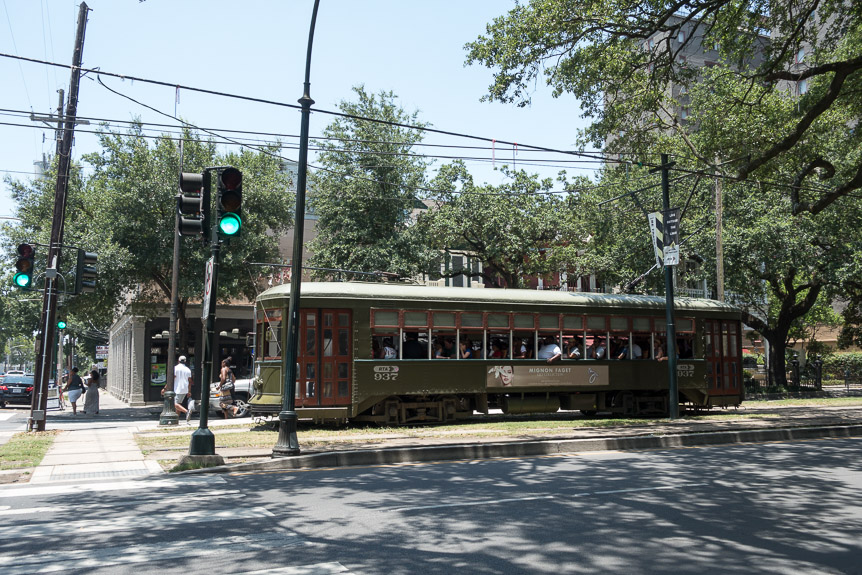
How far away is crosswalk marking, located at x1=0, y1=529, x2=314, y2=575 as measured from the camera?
17.7 ft

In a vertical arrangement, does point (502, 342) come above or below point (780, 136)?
below

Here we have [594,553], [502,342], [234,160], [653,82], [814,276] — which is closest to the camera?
[594,553]

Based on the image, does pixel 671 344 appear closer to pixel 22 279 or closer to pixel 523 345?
pixel 523 345

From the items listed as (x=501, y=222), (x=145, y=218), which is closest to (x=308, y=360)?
(x=145, y=218)

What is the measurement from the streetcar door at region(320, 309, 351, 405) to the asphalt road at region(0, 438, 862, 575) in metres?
5.81

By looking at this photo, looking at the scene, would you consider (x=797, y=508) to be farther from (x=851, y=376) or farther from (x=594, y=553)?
(x=851, y=376)

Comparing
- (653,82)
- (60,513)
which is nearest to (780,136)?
(653,82)

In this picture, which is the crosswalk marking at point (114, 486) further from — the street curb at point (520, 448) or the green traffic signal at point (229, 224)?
the green traffic signal at point (229, 224)

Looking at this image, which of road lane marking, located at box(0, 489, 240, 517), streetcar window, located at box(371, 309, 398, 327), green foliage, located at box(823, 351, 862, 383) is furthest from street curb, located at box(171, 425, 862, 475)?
green foliage, located at box(823, 351, 862, 383)

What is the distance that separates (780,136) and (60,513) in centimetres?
1840

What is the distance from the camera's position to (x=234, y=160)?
28.7 m

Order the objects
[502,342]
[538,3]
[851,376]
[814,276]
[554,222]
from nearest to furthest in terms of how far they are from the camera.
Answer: [538,3]
[502,342]
[814,276]
[554,222]
[851,376]

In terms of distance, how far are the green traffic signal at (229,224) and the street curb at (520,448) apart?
135 inches

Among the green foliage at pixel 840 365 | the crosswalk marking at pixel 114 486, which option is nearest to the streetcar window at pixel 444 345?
the crosswalk marking at pixel 114 486
